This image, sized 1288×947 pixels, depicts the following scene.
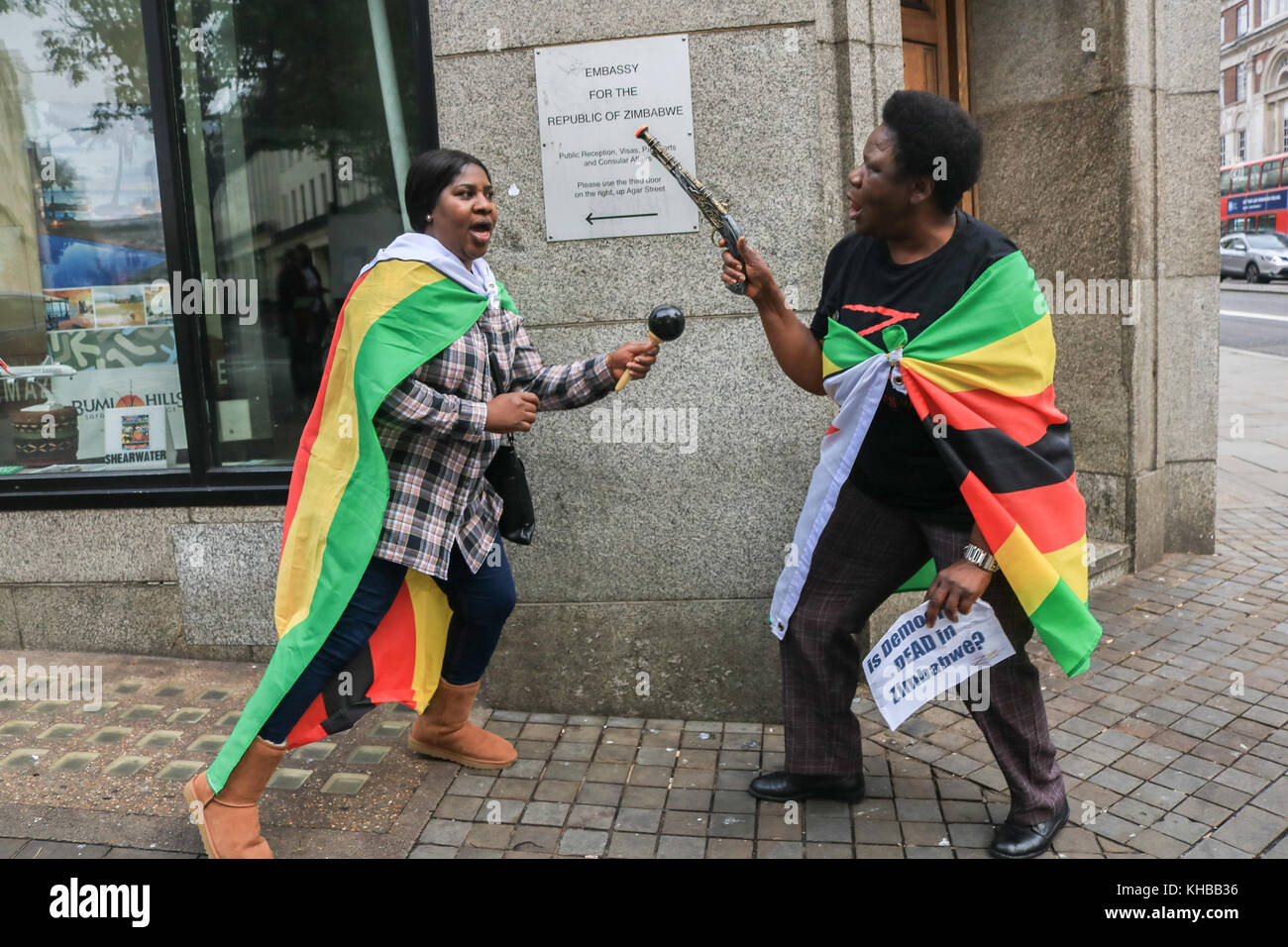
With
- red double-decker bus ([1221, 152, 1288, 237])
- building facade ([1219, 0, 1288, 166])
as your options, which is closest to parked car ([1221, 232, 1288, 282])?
red double-decker bus ([1221, 152, 1288, 237])

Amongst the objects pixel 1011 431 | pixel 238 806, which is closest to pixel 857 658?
pixel 1011 431

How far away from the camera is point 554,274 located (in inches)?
164

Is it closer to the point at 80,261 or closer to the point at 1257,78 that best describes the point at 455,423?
the point at 80,261

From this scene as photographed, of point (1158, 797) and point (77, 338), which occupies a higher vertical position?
point (77, 338)

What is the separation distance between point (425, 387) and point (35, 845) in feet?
6.14

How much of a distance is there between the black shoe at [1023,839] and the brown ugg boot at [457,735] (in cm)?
167

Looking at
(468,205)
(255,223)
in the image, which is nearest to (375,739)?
(468,205)

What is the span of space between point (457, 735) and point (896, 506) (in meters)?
1.76

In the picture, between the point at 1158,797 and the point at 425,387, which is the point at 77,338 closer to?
the point at 425,387

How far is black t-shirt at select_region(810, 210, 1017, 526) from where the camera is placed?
299cm

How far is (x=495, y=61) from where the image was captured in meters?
4.10

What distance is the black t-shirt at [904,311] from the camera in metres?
2.99

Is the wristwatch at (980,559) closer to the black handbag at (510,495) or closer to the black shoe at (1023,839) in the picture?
the black shoe at (1023,839)

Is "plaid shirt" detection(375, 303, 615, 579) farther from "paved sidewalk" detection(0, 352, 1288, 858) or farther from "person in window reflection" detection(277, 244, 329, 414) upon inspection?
"person in window reflection" detection(277, 244, 329, 414)
